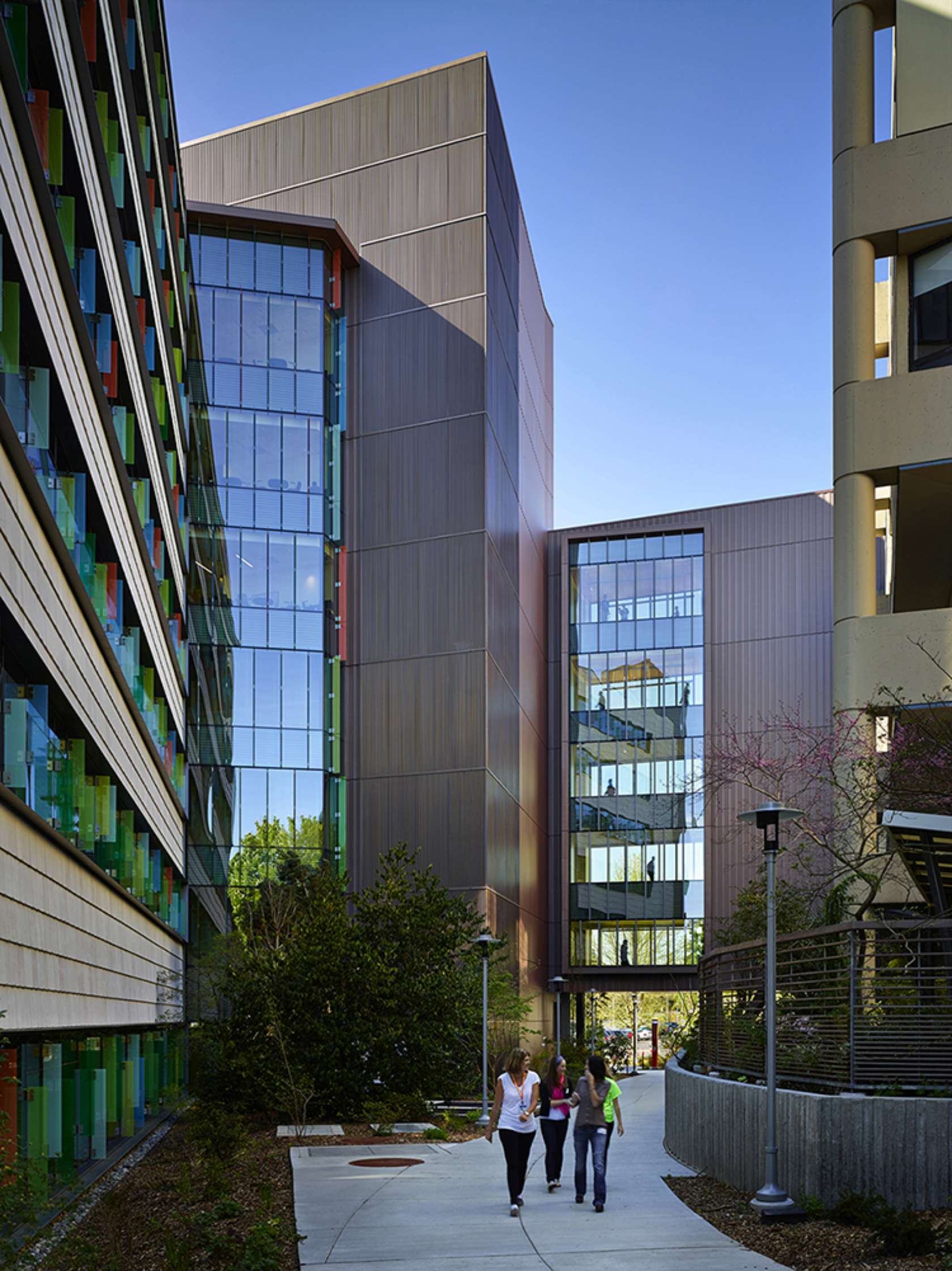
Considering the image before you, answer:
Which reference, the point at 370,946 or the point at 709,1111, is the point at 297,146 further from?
the point at 709,1111

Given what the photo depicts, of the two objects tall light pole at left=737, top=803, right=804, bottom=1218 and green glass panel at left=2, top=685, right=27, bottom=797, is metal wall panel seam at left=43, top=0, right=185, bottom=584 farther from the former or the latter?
tall light pole at left=737, top=803, right=804, bottom=1218

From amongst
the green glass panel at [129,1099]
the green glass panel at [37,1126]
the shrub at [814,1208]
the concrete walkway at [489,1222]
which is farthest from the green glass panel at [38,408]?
the green glass panel at [129,1099]

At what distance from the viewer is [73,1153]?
1912cm

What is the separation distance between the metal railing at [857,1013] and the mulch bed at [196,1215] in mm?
5379

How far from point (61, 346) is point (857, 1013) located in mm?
10715

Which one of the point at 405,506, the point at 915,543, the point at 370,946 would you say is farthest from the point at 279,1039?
the point at 405,506

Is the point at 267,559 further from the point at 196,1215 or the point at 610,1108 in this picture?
the point at 196,1215

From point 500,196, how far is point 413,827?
72.4 ft

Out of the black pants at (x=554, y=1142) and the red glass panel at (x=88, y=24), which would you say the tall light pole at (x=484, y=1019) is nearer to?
the black pants at (x=554, y=1142)

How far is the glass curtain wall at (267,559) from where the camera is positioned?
43.8 m

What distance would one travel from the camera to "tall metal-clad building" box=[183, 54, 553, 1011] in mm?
46312

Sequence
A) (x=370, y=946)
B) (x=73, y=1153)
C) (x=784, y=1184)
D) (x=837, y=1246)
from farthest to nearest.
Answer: (x=370, y=946) < (x=73, y=1153) < (x=784, y=1184) < (x=837, y=1246)

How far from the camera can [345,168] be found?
51062 mm

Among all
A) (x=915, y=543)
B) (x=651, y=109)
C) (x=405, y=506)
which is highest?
(x=651, y=109)
